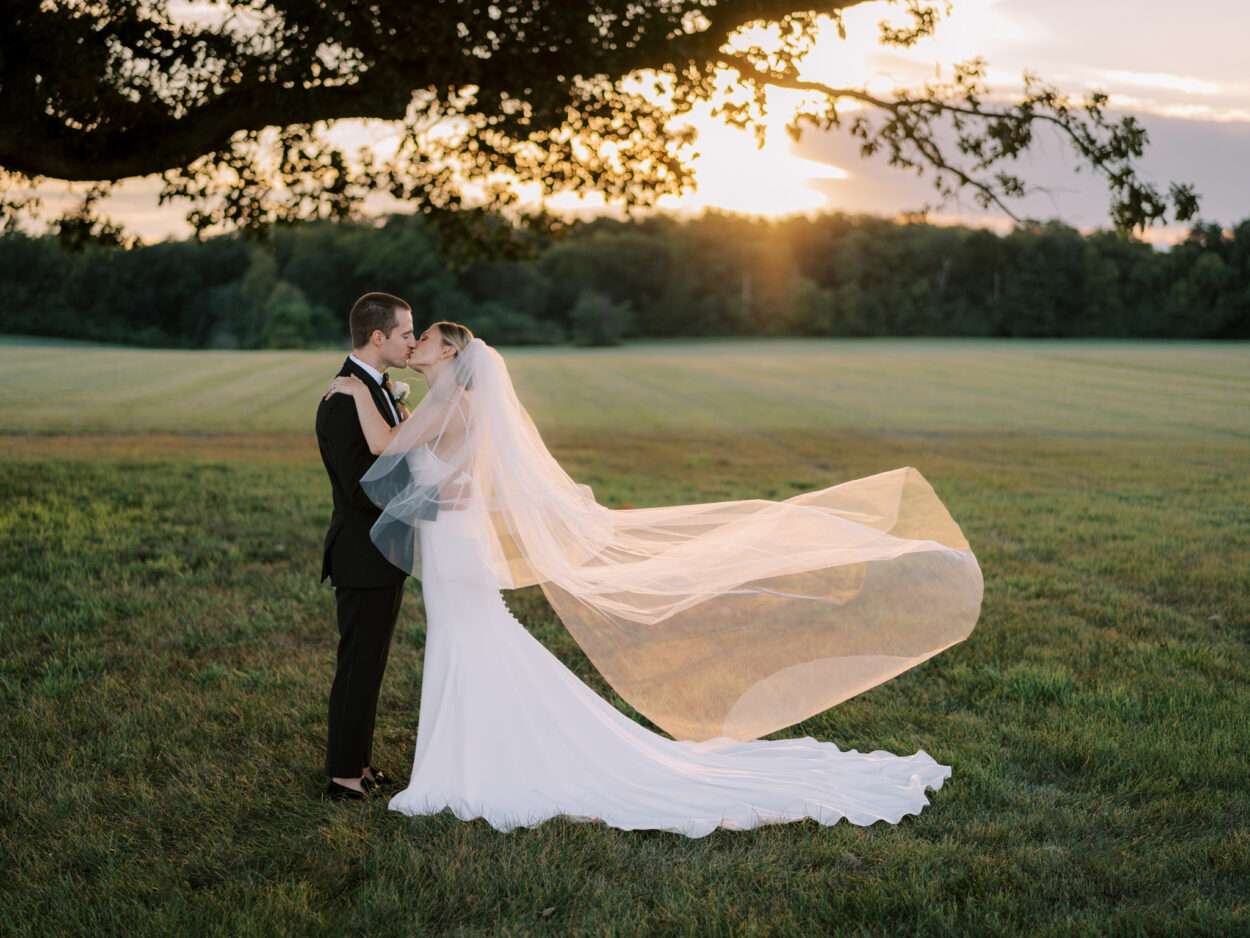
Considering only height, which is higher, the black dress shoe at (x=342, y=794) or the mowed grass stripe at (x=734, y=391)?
the mowed grass stripe at (x=734, y=391)

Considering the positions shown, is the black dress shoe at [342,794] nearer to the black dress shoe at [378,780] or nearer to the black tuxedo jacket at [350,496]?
the black dress shoe at [378,780]

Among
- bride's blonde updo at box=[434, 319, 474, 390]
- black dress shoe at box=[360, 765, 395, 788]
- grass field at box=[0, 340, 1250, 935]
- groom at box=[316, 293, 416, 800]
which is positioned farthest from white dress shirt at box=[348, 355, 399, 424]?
grass field at box=[0, 340, 1250, 935]

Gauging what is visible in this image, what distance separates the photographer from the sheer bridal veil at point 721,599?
251 inches

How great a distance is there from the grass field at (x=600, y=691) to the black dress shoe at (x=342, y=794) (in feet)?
0.32

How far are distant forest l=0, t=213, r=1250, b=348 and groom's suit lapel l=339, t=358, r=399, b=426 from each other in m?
61.2

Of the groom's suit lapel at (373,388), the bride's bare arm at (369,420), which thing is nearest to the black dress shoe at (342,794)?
the bride's bare arm at (369,420)

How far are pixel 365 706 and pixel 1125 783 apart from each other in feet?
13.1

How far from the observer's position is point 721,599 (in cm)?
667

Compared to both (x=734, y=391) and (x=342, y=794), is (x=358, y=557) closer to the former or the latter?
(x=342, y=794)

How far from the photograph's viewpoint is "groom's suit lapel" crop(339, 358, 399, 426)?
598 centimetres

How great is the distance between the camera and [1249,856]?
532 cm

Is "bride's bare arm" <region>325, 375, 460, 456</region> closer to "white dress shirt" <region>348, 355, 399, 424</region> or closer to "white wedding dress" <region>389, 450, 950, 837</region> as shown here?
"white dress shirt" <region>348, 355, 399, 424</region>

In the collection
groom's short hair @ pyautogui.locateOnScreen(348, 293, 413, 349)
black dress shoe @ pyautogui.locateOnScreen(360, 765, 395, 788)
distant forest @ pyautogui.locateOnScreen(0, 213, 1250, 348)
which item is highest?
distant forest @ pyautogui.locateOnScreen(0, 213, 1250, 348)

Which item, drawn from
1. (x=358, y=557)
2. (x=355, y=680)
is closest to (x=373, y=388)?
(x=358, y=557)
